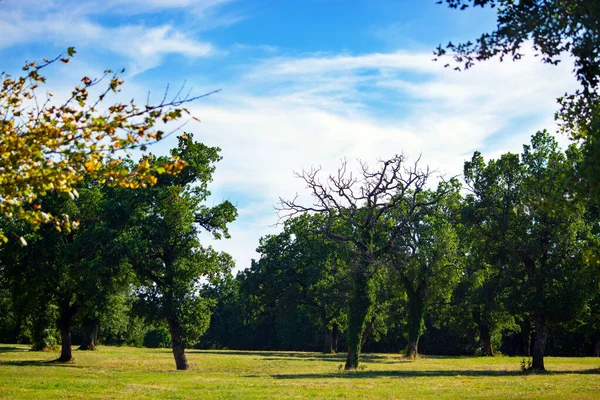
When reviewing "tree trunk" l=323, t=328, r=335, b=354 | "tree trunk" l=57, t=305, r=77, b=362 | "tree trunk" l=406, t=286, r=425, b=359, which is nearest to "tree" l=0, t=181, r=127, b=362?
A: "tree trunk" l=57, t=305, r=77, b=362

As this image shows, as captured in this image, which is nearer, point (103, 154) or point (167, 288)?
point (103, 154)

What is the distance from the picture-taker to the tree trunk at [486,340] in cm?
6250

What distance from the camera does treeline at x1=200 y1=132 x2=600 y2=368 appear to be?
112 feet

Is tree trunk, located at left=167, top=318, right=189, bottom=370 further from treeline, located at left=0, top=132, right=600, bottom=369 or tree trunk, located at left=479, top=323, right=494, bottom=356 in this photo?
tree trunk, located at left=479, top=323, right=494, bottom=356

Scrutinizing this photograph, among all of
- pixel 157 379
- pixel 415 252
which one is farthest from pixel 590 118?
pixel 415 252

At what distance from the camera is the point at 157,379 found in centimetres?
2741

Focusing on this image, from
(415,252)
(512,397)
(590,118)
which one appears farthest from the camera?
(415,252)

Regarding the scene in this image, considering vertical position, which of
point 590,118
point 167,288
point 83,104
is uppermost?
point 590,118

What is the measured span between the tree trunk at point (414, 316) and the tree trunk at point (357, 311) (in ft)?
59.6

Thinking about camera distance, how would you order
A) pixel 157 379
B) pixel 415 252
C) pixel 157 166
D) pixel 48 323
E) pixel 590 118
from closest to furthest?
pixel 157 166
pixel 590 118
pixel 157 379
pixel 48 323
pixel 415 252

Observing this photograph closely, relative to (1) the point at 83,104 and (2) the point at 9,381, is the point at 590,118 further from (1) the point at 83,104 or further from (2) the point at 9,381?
(2) the point at 9,381

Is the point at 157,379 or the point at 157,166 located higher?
the point at 157,166

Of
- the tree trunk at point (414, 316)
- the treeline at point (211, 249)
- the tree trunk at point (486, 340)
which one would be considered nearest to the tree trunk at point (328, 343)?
the tree trunk at point (414, 316)

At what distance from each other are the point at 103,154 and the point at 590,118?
1061 cm
